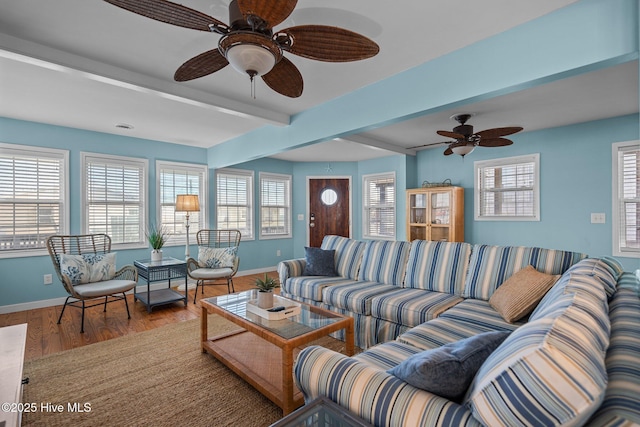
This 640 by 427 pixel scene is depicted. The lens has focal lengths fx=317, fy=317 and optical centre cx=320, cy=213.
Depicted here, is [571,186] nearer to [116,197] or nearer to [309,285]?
[309,285]

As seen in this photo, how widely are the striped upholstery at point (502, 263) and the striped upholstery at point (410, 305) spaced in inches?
7.9

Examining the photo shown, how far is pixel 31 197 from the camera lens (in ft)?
12.9

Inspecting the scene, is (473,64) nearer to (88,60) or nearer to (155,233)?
(88,60)

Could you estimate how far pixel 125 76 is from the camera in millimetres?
2605

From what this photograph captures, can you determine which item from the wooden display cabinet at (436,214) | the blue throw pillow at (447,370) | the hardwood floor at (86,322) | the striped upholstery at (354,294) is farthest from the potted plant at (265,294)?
the wooden display cabinet at (436,214)

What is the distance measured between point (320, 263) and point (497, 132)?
240 cm

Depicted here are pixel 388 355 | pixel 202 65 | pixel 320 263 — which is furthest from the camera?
pixel 320 263

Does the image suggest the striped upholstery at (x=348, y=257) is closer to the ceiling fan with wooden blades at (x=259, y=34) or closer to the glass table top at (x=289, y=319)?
the glass table top at (x=289, y=319)

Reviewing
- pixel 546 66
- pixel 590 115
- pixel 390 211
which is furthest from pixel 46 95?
pixel 590 115

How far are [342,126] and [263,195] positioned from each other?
11.9 ft

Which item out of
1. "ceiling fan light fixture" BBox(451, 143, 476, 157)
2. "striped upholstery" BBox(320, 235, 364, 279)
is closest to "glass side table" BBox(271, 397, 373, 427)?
"striped upholstery" BBox(320, 235, 364, 279)

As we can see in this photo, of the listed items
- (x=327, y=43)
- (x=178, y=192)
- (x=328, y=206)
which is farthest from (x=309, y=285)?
(x=328, y=206)

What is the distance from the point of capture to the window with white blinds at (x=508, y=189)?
4516mm

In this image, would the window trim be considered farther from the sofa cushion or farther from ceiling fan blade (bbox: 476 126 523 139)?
the sofa cushion
